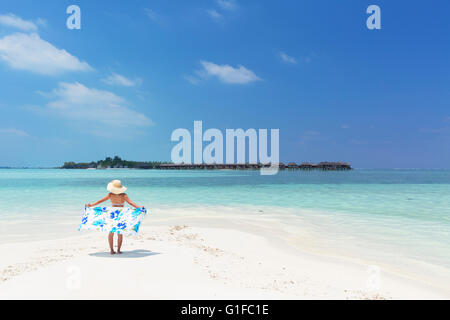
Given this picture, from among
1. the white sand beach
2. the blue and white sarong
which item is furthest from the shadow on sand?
the blue and white sarong

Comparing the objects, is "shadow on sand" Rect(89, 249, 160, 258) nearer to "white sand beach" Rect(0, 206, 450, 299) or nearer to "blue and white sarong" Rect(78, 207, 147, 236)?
"white sand beach" Rect(0, 206, 450, 299)

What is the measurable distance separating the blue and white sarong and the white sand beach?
644 millimetres

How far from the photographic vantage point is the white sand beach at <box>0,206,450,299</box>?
4324mm

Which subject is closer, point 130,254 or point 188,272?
point 188,272

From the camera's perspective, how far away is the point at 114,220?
236 inches

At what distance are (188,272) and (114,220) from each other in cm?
206

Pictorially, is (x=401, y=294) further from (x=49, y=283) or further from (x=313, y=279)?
(x=49, y=283)

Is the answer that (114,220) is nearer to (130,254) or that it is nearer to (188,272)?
(130,254)

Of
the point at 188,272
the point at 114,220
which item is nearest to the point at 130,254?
the point at 114,220

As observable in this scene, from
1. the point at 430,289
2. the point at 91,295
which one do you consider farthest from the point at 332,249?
the point at 91,295

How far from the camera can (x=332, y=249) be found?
771cm
